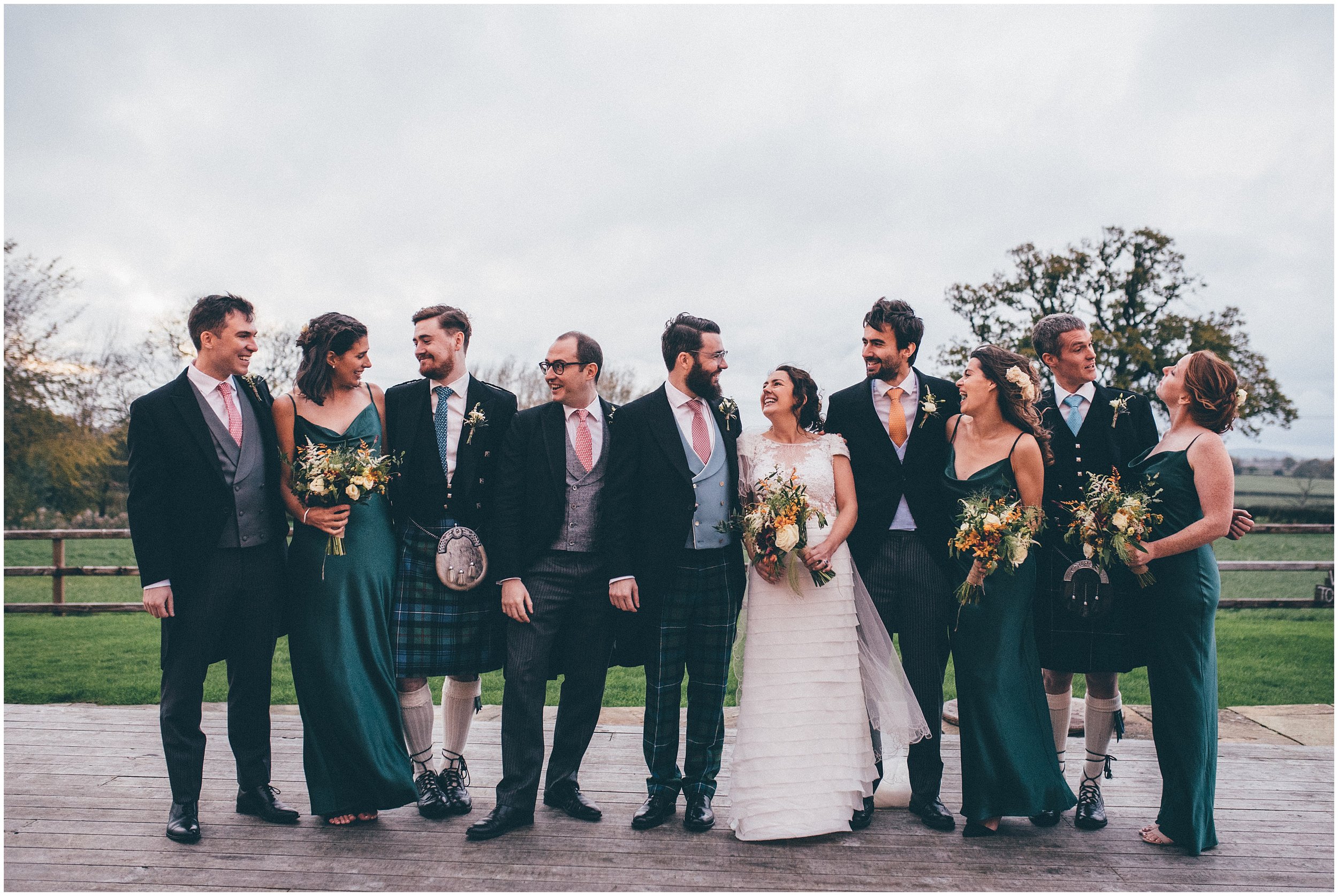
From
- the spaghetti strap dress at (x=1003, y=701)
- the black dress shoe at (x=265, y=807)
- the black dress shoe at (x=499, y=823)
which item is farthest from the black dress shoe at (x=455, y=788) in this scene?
the spaghetti strap dress at (x=1003, y=701)

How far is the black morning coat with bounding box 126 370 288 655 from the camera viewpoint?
3.37 m

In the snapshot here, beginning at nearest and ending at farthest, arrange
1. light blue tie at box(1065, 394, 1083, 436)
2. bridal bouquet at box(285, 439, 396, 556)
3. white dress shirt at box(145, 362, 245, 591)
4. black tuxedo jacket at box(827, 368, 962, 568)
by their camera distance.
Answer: bridal bouquet at box(285, 439, 396, 556), white dress shirt at box(145, 362, 245, 591), black tuxedo jacket at box(827, 368, 962, 568), light blue tie at box(1065, 394, 1083, 436)

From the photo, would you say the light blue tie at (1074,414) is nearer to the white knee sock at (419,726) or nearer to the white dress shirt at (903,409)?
the white dress shirt at (903,409)

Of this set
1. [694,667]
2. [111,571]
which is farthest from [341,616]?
[111,571]

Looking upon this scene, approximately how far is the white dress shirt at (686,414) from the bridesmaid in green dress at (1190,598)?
1.90 meters

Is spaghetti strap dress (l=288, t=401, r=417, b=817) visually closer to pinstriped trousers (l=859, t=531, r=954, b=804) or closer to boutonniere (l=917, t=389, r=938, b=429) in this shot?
pinstriped trousers (l=859, t=531, r=954, b=804)

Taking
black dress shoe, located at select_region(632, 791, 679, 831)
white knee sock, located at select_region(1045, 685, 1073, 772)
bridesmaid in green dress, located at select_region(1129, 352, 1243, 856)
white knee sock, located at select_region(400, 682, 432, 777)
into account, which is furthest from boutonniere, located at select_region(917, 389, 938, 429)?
white knee sock, located at select_region(400, 682, 432, 777)

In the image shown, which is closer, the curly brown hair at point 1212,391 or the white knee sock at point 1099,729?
the curly brown hair at point 1212,391

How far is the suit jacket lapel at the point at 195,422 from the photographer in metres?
3.42

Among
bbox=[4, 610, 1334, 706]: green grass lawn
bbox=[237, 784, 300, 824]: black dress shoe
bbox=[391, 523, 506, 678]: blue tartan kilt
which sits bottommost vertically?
bbox=[4, 610, 1334, 706]: green grass lawn

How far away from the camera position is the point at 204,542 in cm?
341

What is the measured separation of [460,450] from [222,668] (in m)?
5.16

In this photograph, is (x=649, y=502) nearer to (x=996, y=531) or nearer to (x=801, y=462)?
(x=801, y=462)

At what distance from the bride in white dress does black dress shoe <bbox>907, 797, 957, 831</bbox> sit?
0.82ft
